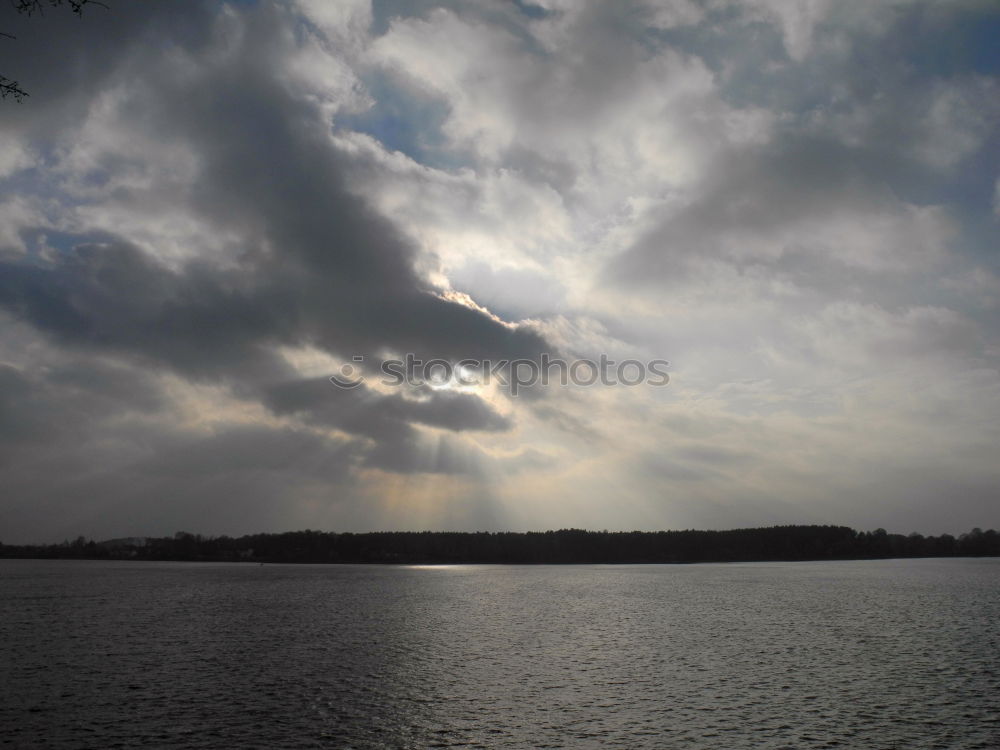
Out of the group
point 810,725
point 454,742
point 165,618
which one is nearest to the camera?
point 454,742

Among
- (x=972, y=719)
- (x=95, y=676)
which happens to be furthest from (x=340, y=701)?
(x=972, y=719)

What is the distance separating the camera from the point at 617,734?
78.2 ft

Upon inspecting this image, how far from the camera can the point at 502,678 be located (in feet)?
110

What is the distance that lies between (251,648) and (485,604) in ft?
126

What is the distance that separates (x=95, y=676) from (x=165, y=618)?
93.9 feet

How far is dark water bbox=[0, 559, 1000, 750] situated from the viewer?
2403 cm

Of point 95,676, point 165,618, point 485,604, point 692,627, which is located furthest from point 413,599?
point 95,676

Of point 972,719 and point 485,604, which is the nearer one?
point 972,719

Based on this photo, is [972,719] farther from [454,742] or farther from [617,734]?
[454,742]

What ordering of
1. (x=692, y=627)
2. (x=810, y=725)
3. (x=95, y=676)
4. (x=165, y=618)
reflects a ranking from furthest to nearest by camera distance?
(x=165, y=618) → (x=692, y=627) → (x=95, y=676) → (x=810, y=725)

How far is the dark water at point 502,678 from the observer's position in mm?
24031

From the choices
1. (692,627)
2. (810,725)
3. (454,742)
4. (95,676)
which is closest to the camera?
(454,742)

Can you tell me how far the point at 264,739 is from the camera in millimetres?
23219

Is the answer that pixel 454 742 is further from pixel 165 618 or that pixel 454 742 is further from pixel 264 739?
pixel 165 618
